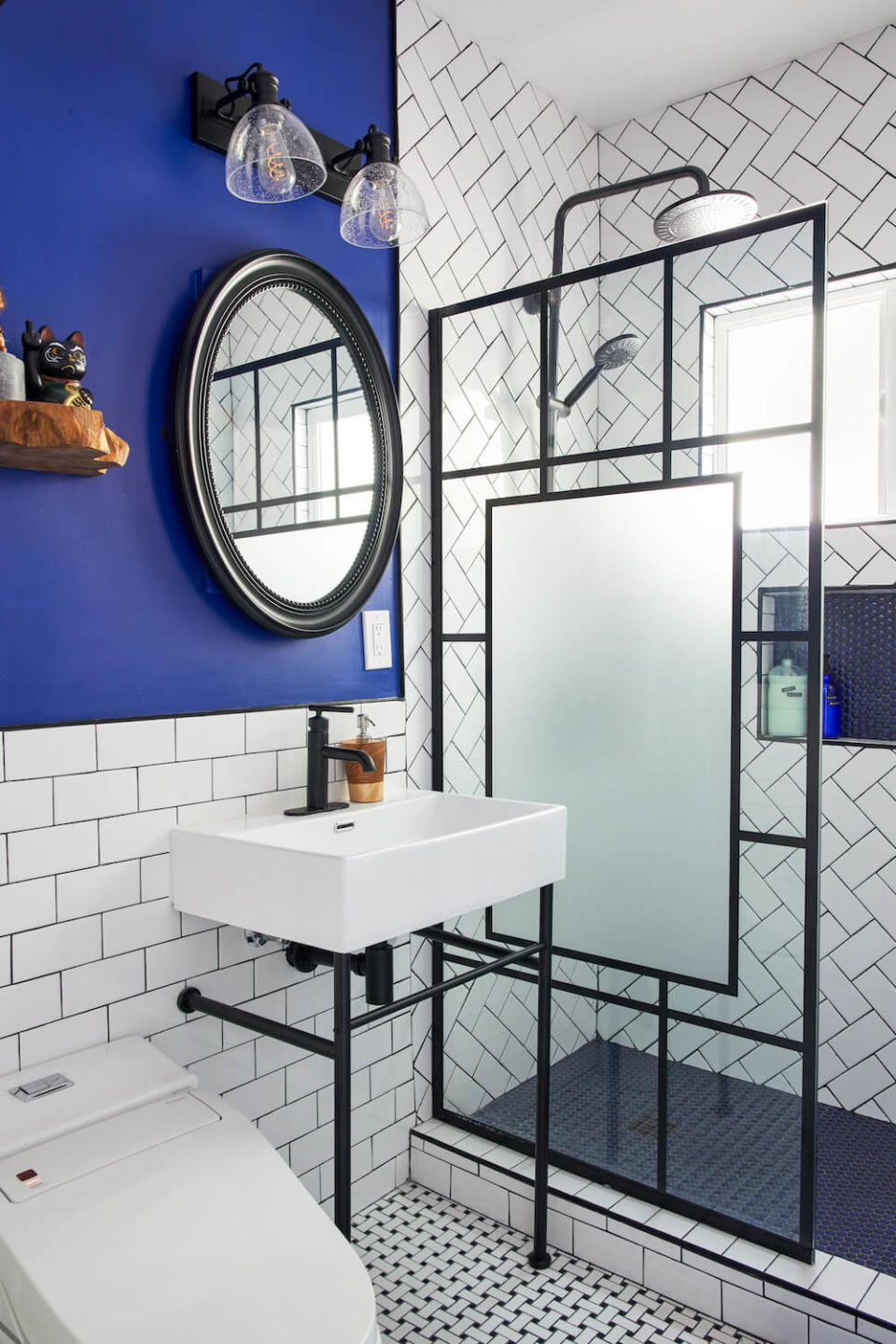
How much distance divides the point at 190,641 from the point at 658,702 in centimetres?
101

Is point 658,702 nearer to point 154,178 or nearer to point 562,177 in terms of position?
point 154,178

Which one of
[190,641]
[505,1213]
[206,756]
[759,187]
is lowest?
[505,1213]

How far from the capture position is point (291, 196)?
171cm

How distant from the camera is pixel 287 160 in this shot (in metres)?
1.66

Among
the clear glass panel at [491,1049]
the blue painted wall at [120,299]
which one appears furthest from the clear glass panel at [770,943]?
the blue painted wall at [120,299]

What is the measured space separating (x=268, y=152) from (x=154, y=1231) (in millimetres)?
1679

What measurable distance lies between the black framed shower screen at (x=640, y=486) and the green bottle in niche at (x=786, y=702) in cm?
2

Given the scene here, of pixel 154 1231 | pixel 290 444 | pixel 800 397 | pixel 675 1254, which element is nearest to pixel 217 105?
pixel 290 444

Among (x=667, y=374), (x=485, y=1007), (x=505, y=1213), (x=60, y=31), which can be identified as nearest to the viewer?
(x=60, y=31)

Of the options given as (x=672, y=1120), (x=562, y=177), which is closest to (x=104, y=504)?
(x=672, y=1120)

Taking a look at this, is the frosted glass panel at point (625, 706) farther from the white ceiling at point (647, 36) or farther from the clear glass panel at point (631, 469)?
the white ceiling at point (647, 36)

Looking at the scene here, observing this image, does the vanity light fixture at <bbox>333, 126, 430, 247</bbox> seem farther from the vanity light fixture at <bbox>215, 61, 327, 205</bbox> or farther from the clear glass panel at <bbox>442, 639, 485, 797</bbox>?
the clear glass panel at <bbox>442, 639, 485, 797</bbox>

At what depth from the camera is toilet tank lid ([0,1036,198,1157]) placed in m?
1.39

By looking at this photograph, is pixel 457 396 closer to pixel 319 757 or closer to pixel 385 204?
pixel 385 204
